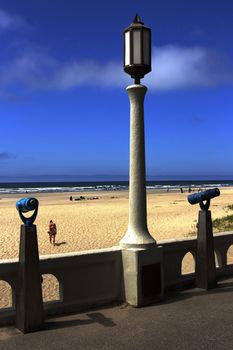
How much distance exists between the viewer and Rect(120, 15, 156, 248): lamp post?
227 inches

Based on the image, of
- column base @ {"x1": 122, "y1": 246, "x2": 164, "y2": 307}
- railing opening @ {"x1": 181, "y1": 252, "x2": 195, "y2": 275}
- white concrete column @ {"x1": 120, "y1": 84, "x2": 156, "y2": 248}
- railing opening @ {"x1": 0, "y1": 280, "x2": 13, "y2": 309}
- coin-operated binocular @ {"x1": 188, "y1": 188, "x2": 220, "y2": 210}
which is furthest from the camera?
railing opening @ {"x1": 181, "y1": 252, "x2": 195, "y2": 275}

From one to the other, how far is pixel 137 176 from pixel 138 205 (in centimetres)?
37

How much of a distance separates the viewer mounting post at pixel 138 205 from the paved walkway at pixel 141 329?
0.81ft

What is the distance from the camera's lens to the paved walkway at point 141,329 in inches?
171

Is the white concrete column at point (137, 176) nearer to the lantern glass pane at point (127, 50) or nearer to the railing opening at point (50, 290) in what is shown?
the lantern glass pane at point (127, 50)

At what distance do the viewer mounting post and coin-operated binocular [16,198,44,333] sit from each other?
1.25m

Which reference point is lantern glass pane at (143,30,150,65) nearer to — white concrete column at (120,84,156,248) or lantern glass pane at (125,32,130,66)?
lantern glass pane at (125,32,130,66)

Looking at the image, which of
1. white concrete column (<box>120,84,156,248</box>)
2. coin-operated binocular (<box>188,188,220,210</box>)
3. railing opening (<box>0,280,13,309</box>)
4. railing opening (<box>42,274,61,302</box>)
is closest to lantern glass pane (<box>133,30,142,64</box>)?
white concrete column (<box>120,84,156,248</box>)

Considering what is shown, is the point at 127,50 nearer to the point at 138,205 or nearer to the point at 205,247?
the point at 138,205

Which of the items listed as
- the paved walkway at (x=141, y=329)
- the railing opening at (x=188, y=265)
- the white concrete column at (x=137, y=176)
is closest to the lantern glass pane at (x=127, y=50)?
the white concrete column at (x=137, y=176)

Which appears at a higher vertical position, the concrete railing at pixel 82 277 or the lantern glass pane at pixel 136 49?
the lantern glass pane at pixel 136 49

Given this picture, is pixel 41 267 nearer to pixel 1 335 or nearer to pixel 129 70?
pixel 1 335

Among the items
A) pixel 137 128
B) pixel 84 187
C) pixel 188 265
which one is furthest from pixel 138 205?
pixel 84 187

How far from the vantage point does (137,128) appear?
19.4ft
